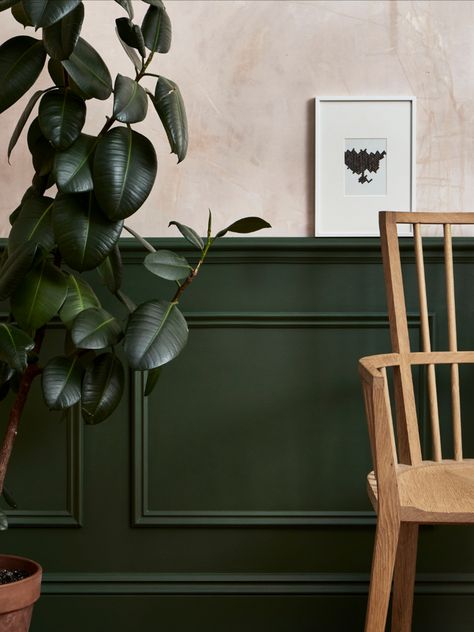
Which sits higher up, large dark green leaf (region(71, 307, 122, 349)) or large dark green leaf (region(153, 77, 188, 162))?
large dark green leaf (region(153, 77, 188, 162))

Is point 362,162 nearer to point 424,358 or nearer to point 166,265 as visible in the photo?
point 424,358

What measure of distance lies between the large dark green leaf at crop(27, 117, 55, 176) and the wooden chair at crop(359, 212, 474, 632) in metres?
0.78

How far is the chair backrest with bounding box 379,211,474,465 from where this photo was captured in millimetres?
1752

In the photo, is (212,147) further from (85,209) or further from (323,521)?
(323,521)

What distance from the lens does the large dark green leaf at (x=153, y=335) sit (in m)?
1.50

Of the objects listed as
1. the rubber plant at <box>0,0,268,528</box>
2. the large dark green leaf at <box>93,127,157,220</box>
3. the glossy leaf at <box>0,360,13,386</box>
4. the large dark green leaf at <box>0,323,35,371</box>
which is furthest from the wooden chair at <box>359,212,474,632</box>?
the glossy leaf at <box>0,360,13,386</box>

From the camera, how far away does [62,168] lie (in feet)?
5.00

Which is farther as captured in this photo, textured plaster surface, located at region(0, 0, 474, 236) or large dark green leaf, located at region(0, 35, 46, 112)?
textured plaster surface, located at region(0, 0, 474, 236)

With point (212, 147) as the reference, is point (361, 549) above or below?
below

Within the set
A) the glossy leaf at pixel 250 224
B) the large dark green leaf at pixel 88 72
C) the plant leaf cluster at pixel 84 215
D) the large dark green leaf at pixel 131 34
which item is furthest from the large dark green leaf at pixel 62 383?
the large dark green leaf at pixel 131 34

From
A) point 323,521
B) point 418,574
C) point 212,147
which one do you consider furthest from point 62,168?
point 418,574

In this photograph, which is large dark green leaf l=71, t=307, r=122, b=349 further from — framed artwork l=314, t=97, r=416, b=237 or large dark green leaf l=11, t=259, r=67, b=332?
framed artwork l=314, t=97, r=416, b=237

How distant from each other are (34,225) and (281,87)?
836 millimetres

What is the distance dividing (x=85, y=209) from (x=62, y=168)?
95 millimetres
